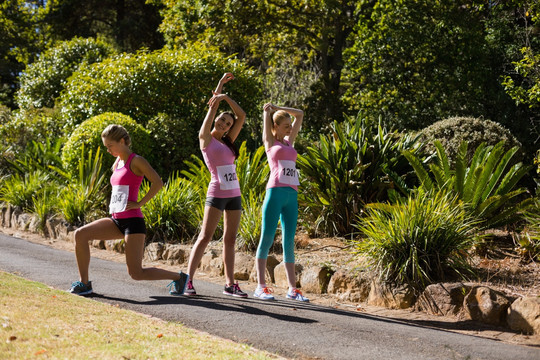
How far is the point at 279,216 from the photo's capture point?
21.4 ft

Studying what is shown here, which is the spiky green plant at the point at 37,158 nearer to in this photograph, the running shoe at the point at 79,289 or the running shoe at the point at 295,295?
the running shoe at the point at 79,289

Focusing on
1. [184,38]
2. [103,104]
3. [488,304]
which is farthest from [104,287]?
[184,38]

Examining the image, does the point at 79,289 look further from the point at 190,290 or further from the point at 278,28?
the point at 278,28

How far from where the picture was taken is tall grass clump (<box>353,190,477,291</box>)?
6582mm

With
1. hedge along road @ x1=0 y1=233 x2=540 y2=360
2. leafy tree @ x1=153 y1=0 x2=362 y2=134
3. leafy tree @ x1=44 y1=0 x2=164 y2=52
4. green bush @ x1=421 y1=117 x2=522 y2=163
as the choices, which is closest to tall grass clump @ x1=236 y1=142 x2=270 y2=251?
hedge along road @ x1=0 y1=233 x2=540 y2=360

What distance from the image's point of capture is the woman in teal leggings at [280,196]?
6.37m

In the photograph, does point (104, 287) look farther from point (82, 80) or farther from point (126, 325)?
point (82, 80)

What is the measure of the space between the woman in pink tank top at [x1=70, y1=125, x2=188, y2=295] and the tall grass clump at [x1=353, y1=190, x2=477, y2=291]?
2.29 metres

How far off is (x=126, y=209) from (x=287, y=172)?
5.33ft

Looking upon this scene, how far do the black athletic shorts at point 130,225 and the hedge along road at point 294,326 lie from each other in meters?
0.69

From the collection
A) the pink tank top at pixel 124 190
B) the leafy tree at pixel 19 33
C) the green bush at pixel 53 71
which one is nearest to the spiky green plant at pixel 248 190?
the pink tank top at pixel 124 190

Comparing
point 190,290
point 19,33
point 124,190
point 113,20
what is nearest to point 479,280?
point 190,290

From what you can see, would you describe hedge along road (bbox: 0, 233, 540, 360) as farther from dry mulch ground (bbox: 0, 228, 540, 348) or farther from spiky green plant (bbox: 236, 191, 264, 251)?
spiky green plant (bbox: 236, 191, 264, 251)

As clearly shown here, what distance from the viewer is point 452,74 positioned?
1591 cm
